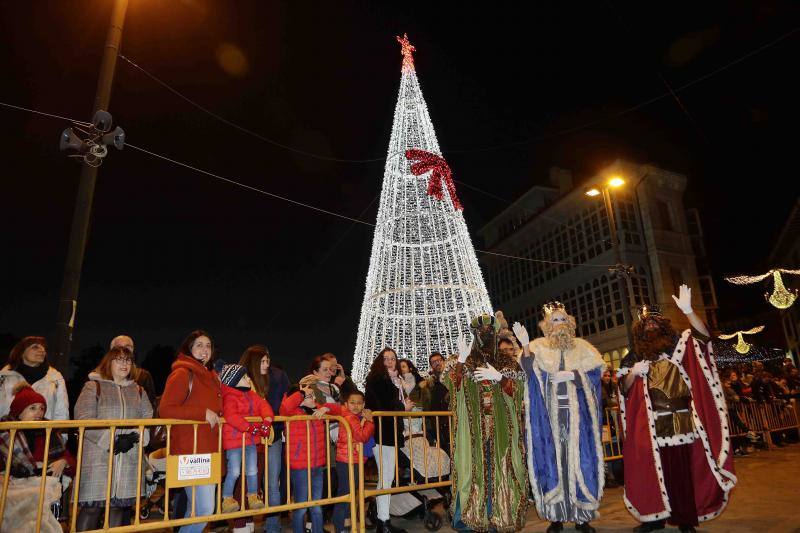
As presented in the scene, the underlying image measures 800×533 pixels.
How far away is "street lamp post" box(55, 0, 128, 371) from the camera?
5.36 m

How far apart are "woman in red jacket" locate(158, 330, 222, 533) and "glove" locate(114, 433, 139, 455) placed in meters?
0.43

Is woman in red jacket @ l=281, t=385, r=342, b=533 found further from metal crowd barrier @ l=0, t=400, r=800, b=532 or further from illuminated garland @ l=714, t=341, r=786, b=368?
illuminated garland @ l=714, t=341, r=786, b=368

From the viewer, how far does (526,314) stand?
34094 millimetres

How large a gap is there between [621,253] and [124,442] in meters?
26.9

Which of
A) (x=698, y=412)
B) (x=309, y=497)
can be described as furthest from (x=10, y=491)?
(x=698, y=412)

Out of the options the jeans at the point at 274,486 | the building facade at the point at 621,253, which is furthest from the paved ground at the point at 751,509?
the building facade at the point at 621,253

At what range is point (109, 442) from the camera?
4117 mm

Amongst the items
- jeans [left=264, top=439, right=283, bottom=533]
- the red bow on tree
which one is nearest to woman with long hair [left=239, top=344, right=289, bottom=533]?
jeans [left=264, top=439, right=283, bottom=533]

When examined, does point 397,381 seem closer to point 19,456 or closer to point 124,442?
point 124,442

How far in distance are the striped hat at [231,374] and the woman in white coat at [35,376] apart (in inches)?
63.4

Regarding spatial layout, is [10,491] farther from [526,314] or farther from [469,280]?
[526,314]

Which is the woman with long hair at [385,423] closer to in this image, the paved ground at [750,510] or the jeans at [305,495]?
the paved ground at [750,510]

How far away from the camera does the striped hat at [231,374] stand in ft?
15.5

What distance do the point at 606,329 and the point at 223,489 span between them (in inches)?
1007
